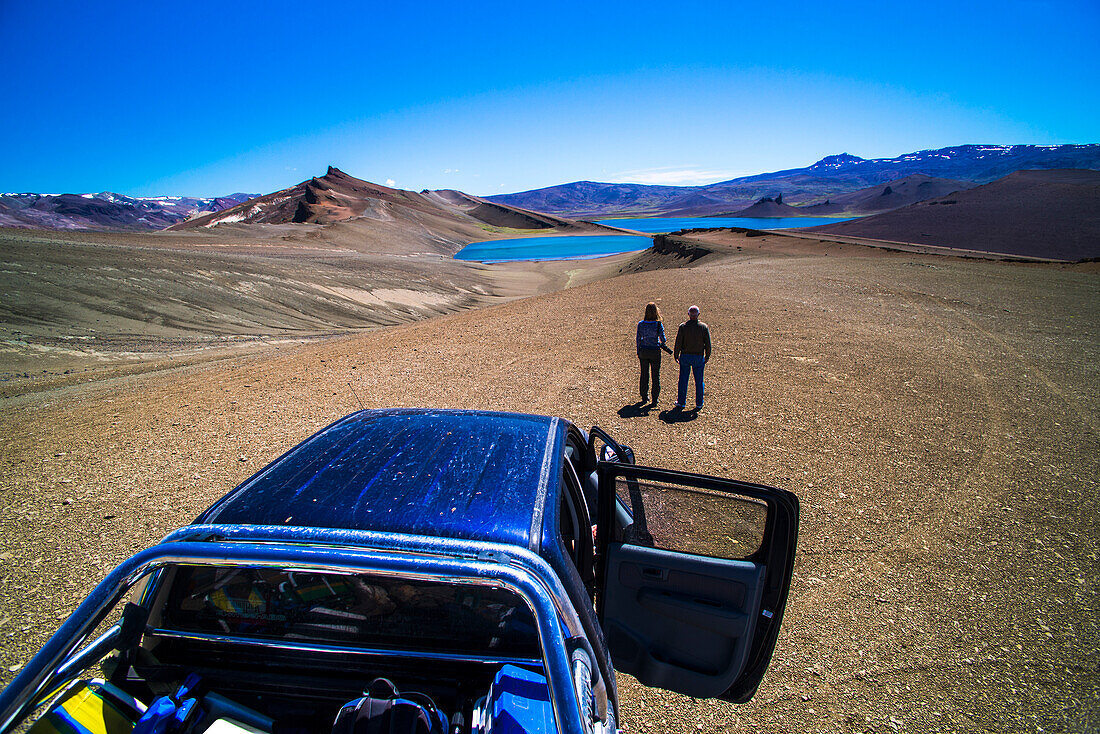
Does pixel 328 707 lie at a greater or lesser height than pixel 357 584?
lesser

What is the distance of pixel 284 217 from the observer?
91938mm

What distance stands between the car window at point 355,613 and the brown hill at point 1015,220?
43762mm

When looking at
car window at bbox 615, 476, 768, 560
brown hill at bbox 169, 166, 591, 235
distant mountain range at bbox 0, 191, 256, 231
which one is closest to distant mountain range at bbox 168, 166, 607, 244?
brown hill at bbox 169, 166, 591, 235

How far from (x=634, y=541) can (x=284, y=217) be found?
105 meters

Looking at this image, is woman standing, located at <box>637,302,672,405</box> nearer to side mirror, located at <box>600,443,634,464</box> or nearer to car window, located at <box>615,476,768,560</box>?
side mirror, located at <box>600,443,634,464</box>

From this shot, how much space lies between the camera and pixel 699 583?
7.94ft

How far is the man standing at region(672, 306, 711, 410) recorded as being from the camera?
716 cm

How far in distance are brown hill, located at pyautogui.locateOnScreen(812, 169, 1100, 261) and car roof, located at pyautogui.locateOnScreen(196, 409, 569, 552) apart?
4331 cm

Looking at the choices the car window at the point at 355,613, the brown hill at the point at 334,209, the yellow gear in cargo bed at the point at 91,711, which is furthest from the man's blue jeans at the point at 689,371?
the brown hill at the point at 334,209

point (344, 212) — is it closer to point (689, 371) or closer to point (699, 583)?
point (689, 371)

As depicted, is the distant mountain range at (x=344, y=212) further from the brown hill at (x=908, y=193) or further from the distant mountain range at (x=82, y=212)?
the brown hill at (x=908, y=193)

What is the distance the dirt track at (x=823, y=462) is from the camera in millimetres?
3068

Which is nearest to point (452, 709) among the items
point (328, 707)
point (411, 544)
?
point (328, 707)

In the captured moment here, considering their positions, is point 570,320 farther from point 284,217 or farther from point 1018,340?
point 284,217
